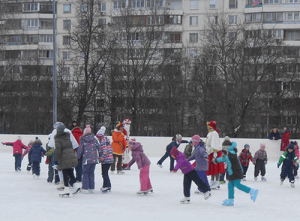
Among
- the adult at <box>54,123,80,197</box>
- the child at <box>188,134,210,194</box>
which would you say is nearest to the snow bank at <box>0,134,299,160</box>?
the child at <box>188,134,210,194</box>

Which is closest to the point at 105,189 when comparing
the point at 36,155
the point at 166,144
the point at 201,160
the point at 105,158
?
the point at 105,158

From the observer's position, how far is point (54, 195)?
12.6 meters

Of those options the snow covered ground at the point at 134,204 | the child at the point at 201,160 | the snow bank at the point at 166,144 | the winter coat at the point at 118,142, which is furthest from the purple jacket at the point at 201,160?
the snow bank at the point at 166,144

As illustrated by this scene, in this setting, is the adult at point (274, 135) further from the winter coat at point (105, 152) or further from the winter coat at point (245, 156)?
the winter coat at point (105, 152)

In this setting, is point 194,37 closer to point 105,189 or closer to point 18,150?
point 18,150

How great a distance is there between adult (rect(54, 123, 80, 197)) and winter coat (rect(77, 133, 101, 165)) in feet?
1.86

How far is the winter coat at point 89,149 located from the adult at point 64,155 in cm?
57

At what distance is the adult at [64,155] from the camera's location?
1201 centimetres

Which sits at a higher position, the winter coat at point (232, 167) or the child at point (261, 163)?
the winter coat at point (232, 167)

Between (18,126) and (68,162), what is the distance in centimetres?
3685

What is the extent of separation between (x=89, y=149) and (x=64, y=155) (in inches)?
31.4

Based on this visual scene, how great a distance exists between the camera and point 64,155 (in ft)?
39.6

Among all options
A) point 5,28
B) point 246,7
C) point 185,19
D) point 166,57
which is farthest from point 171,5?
point 5,28

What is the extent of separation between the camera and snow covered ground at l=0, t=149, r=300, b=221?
9.72 metres
